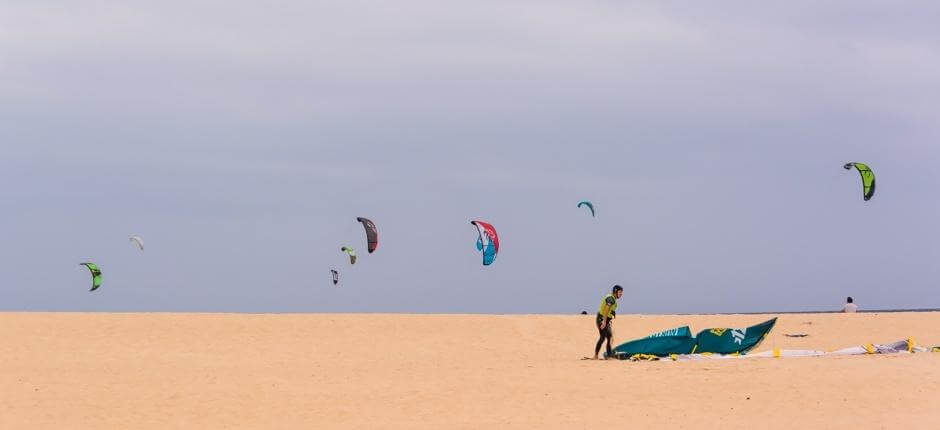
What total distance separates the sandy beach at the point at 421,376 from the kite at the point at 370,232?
6.81 meters

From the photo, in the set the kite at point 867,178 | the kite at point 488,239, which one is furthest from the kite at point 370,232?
the kite at point 867,178

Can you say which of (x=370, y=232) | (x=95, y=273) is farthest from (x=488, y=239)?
(x=95, y=273)

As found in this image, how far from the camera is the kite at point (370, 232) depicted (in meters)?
33.5

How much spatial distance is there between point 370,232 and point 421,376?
16313mm

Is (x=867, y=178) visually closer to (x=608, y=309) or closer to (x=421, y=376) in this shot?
(x=608, y=309)

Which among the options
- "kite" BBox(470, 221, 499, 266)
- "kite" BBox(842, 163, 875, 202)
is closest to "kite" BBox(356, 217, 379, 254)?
"kite" BBox(470, 221, 499, 266)

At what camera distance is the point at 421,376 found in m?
17.7

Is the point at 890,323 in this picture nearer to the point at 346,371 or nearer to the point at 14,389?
→ the point at 346,371

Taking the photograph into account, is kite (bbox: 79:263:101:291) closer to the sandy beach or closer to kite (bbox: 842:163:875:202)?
the sandy beach

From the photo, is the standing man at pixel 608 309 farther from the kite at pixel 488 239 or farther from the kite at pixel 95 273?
the kite at pixel 95 273

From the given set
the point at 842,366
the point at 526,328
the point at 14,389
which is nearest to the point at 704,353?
the point at 842,366

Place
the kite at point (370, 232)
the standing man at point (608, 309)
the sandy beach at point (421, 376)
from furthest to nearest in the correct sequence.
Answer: the kite at point (370, 232), the standing man at point (608, 309), the sandy beach at point (421, 376)

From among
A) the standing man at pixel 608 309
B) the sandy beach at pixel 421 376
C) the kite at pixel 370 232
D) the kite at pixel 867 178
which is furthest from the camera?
the kite at pixel 370 232

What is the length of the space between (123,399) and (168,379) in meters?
2.42
